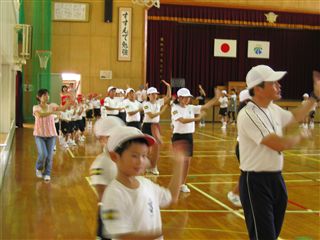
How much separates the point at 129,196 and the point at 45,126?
22.7 feet

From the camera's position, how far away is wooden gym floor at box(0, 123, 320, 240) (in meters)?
5.97

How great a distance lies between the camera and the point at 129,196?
7.79 ft

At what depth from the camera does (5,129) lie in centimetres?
1455

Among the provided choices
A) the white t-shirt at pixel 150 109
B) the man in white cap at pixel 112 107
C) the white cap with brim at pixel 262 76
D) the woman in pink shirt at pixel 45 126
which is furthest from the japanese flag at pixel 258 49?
the white cap with brim at pixel 262 76

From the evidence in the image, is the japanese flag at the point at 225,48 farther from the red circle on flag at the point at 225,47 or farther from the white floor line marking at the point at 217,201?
the white floor line marking at the point at 217,201

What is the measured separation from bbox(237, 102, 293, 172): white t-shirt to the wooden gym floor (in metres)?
1.40

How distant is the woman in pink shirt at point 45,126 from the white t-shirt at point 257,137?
5638 mm

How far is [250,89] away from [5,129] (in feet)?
39.2

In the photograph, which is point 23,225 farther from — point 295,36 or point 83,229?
point 295,36

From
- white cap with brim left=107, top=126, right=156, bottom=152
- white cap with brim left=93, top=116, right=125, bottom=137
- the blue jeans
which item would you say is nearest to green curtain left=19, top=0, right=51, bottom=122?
the blue jeans

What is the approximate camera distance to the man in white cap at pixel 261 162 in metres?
3.76

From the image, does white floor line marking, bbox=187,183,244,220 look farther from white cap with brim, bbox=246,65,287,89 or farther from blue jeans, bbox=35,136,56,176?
white cap with brim, bbox=246,65,287,89

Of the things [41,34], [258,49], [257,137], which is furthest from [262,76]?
[258,49]

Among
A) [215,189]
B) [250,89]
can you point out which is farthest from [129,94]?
[250,89]
